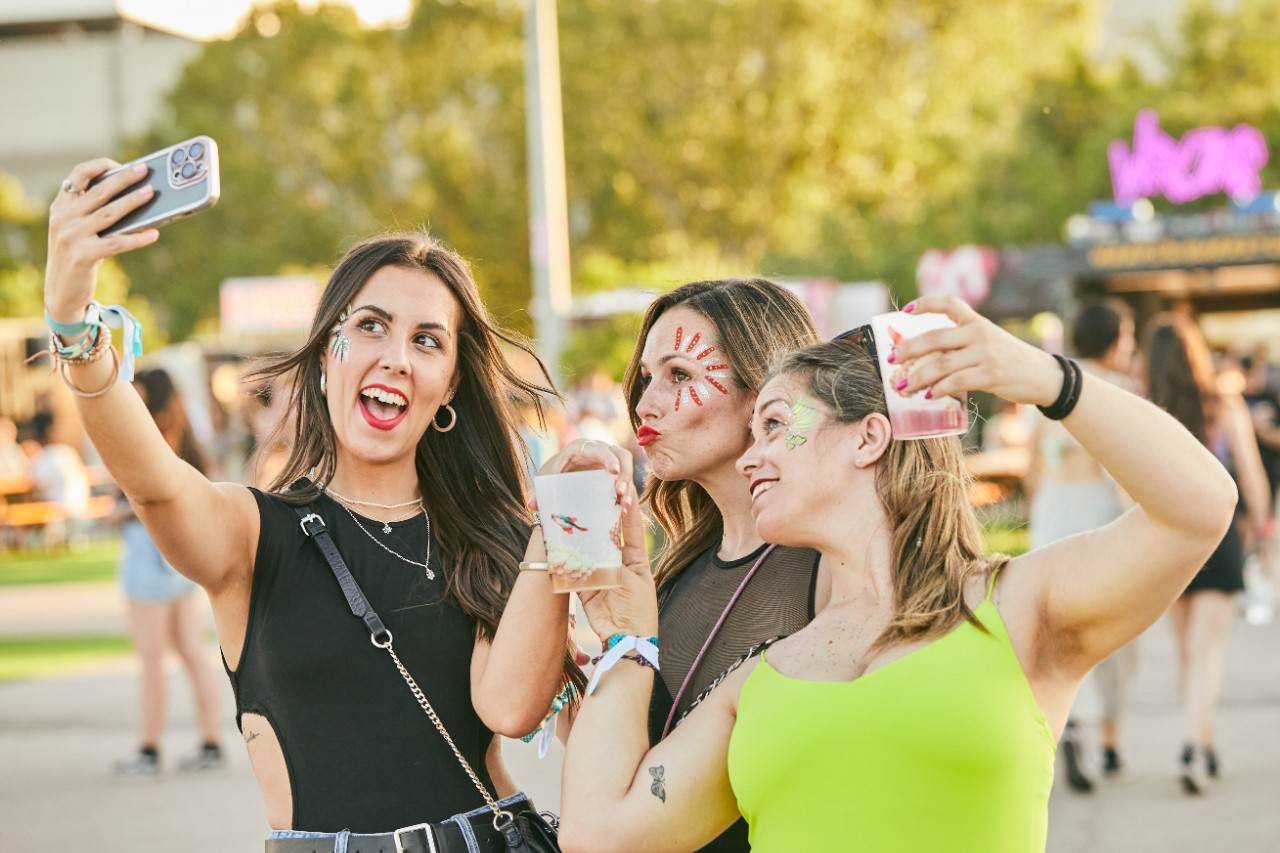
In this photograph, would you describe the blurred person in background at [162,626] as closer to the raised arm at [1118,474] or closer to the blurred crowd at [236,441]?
the blurred crowd at [236,441]

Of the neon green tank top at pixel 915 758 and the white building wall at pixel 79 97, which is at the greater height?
the white building wall at pixel 79 97

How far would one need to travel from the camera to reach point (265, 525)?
9.70 feet

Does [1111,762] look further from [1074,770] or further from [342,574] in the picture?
[342,574]

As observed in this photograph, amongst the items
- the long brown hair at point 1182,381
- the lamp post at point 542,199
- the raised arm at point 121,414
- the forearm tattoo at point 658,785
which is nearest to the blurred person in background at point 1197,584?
the long brown hair at point 1182,381

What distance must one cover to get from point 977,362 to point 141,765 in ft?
23.3

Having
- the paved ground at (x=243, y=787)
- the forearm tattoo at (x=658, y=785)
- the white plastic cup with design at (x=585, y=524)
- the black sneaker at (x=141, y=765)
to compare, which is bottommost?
the paved ground at (x=243, y=787)

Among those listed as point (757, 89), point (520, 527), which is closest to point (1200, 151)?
point (757, 89)

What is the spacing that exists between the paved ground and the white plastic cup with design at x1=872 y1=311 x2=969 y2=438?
170 inches

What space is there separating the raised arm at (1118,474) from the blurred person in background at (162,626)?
6780 millimetres

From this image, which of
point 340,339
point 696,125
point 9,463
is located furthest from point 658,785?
point 696,125

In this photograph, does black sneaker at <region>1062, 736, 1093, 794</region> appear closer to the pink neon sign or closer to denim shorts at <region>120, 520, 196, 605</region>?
denim shorts at <region>120, 520, 196, 605</region>

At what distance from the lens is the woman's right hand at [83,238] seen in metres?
2.52

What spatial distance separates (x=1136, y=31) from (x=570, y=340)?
19.4 meters

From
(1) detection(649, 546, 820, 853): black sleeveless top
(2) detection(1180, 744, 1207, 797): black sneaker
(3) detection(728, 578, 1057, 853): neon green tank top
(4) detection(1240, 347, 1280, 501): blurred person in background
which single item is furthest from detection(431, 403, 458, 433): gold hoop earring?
(4) detection(1240, 347, 1280, 501): blurred person in background
